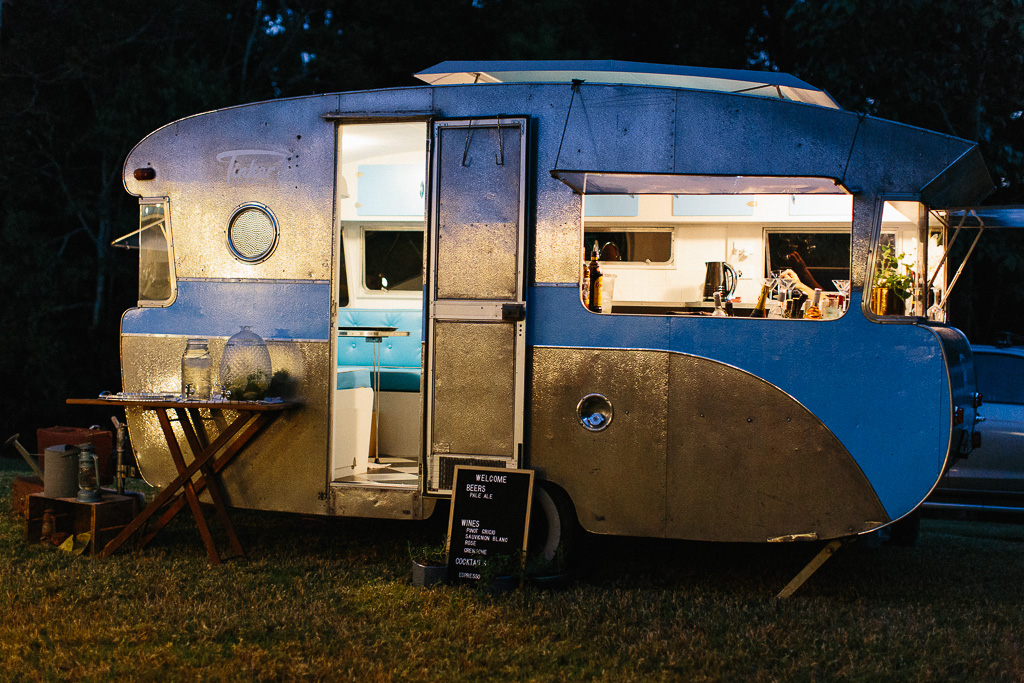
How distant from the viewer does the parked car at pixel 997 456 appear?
7.61 metres

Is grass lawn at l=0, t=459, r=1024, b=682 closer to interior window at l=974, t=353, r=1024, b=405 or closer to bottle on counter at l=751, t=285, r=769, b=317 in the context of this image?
bottle on counter at l=751, t=285, r=769, b=317

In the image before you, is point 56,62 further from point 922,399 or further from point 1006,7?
point 922,399

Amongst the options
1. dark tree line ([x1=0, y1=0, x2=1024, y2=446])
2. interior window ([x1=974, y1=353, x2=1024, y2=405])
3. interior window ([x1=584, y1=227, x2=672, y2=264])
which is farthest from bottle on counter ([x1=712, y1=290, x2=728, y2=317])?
dark tree line ([x1=0, y1=0, x2=1024, y2=446])

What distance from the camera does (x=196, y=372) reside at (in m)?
5.80

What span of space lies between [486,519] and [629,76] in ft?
9.22

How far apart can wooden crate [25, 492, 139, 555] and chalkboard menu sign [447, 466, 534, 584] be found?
221 centimetres

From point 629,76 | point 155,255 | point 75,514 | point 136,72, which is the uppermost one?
point 136,72

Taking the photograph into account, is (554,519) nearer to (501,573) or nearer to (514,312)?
(501,573)

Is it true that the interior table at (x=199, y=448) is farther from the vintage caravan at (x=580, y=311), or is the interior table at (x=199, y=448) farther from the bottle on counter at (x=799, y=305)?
the bottle on counter at (x=799, y=305)

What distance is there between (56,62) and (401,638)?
58.2 feet

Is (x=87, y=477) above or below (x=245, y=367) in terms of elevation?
A: below

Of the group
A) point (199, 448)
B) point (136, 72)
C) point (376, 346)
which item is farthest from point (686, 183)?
point (136, 72)

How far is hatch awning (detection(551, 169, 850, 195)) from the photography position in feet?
17.3

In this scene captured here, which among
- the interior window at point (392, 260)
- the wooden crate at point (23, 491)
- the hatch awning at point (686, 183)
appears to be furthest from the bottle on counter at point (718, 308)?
the wooden crate at point (23, 491)
